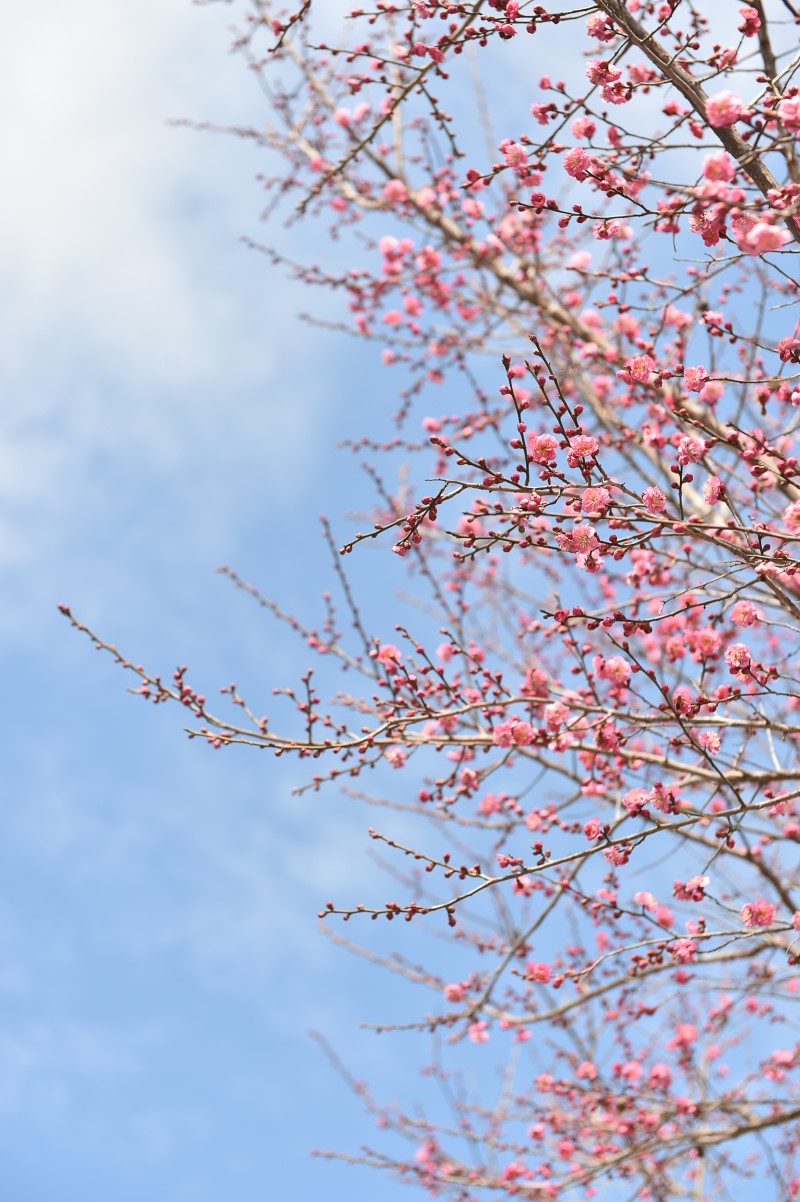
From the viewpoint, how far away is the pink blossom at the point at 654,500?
2.92 meters

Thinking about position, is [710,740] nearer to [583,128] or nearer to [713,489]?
[713,489]

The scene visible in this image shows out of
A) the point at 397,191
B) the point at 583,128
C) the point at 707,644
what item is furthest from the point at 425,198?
the point at 707,644

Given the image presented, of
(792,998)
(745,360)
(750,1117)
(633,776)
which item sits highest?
(745,360)

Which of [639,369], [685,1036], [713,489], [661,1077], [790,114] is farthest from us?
[685,1036]

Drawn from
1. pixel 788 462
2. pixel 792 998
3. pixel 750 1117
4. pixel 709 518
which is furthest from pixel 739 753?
pixel 750 1117

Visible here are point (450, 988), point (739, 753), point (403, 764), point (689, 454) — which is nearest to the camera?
point (689, 454)

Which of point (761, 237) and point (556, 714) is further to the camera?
point (556, 714)

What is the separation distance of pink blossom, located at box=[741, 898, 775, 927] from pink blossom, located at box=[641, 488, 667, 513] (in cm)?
150

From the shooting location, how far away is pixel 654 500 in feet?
9.63

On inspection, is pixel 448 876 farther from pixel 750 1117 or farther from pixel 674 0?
pixel 750 1117

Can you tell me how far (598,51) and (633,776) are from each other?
9.94 feet

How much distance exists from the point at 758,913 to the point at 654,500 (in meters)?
1.58

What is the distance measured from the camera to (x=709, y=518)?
536 centimetres

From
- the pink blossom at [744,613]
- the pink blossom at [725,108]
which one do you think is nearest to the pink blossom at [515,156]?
the pink blossom at [725,108]
